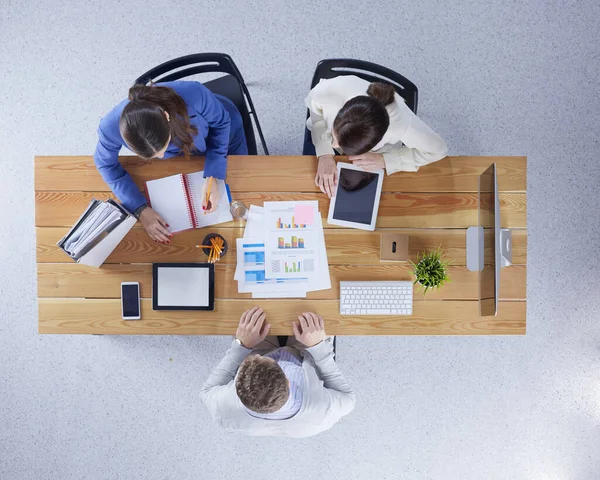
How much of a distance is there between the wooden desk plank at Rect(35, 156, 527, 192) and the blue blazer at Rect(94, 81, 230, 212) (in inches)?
2.2

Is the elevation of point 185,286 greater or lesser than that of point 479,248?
lesser

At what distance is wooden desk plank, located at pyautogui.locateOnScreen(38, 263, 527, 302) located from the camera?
1656mm

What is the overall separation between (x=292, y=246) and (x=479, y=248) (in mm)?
684

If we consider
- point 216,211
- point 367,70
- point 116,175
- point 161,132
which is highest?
point 367,70

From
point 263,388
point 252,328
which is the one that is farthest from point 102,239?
point 263,388

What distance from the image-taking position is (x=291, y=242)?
65.4 inches

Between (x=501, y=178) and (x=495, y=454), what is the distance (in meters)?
1.59

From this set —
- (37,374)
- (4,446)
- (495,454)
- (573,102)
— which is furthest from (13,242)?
(573,102)

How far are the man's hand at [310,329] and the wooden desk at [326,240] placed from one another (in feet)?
0.11

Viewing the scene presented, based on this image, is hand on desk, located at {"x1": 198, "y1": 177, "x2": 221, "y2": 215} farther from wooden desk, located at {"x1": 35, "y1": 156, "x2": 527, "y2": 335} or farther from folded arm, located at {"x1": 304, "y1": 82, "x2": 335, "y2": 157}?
folded arm, located at {"x1": 304, "y1": 82, "x2": 335, "y2": 157}

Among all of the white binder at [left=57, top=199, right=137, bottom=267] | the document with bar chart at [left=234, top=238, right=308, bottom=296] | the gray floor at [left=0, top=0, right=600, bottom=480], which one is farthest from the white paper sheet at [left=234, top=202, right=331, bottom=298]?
the gray floor at [left=0, top=0, right=600, bottom=480]

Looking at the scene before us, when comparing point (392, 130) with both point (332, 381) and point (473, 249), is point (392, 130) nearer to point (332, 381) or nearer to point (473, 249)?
point (473, 249)

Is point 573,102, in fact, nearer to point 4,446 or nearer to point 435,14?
point 435,14

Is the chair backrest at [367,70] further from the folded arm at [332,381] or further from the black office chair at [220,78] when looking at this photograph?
the folded arm at [332,381]
